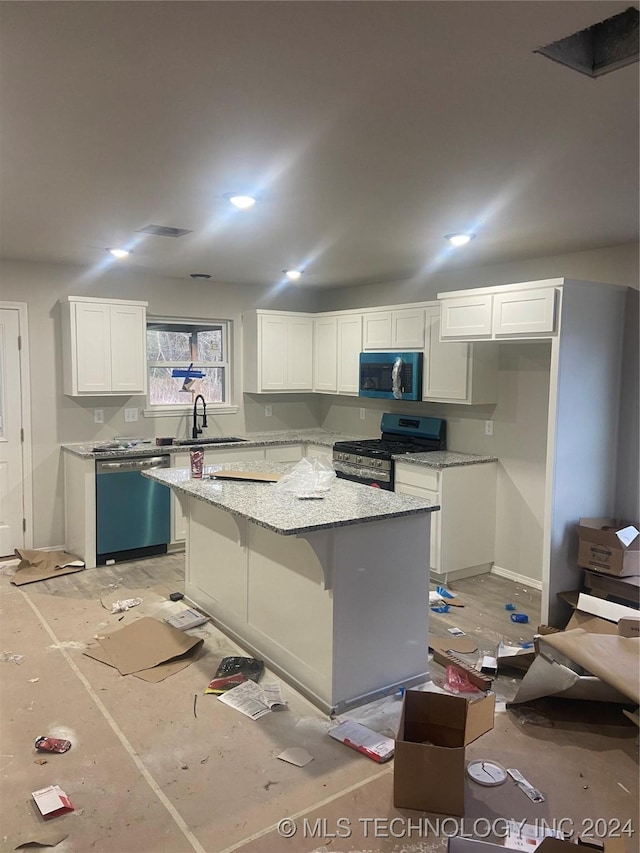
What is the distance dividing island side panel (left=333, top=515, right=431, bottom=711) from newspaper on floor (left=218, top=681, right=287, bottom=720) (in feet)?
1.06

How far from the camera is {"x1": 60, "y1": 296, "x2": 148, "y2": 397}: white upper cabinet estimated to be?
16.3 ft

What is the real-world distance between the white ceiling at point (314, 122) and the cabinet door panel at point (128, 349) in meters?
1.30

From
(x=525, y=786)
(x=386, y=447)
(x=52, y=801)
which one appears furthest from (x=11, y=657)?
(x=386, y=447)

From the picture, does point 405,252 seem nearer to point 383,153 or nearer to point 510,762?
point 383,153

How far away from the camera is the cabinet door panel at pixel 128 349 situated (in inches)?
201

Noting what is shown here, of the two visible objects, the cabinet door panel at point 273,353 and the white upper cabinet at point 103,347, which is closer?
the white upper cabinet at point 103,347

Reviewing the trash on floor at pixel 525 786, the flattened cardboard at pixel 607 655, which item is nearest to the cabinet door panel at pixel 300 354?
the flattened cardboard at pixel 607 655

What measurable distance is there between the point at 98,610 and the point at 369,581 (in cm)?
207

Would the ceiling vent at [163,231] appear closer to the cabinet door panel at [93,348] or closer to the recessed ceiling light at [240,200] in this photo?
the recessed ceiling light at [240,200]

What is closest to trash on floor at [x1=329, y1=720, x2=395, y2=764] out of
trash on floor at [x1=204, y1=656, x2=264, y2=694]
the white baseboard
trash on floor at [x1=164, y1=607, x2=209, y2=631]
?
trash on floor at [x1=204, y1=656, x2=264, y2=694]

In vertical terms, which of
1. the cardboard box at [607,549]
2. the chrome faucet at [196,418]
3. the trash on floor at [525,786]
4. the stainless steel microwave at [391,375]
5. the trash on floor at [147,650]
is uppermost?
the stainless steel microwave at [391,375]

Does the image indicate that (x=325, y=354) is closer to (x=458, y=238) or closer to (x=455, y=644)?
(x=458, y=238)

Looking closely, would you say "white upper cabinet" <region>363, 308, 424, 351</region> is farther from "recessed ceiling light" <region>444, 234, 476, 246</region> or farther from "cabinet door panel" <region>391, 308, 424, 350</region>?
"recessed ceiling light" <region>444, 234, 476, 246</region>

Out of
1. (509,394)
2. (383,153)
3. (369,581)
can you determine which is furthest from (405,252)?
(369,581)
